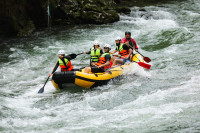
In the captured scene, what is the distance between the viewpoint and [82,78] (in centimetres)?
758

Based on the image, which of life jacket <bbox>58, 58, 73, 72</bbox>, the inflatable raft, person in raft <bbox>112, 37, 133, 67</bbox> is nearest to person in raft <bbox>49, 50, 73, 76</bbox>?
→ life jacket <bbox>58, 58, 73, 72</bbox>

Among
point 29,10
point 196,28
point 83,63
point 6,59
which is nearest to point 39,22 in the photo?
point 29,10

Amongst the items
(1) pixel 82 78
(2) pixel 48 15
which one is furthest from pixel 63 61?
(2) pixel 48 15

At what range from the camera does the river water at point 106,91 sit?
18.3ft

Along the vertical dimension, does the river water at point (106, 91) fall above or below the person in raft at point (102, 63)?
below

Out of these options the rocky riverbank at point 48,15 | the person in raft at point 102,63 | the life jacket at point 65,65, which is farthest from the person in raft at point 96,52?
the rocky riverbank at point 48,15

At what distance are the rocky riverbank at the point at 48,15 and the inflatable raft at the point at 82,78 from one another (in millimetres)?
7470

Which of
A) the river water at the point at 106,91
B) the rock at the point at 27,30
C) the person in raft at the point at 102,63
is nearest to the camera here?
the river water at the point at 106,91

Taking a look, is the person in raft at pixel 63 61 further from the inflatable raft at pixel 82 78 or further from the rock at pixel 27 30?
the rock at pixel 27 30

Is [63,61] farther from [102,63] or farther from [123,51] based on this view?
[123,51]

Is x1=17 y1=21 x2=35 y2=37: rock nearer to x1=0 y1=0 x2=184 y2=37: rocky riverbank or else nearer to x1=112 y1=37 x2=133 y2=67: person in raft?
x1=0 y1=0 x2=184 y2=37: rocky riverbank

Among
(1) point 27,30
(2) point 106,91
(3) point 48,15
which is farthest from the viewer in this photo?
(3) point 48,15

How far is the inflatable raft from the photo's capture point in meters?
7.50

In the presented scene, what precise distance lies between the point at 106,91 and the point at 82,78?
2.39 ft
